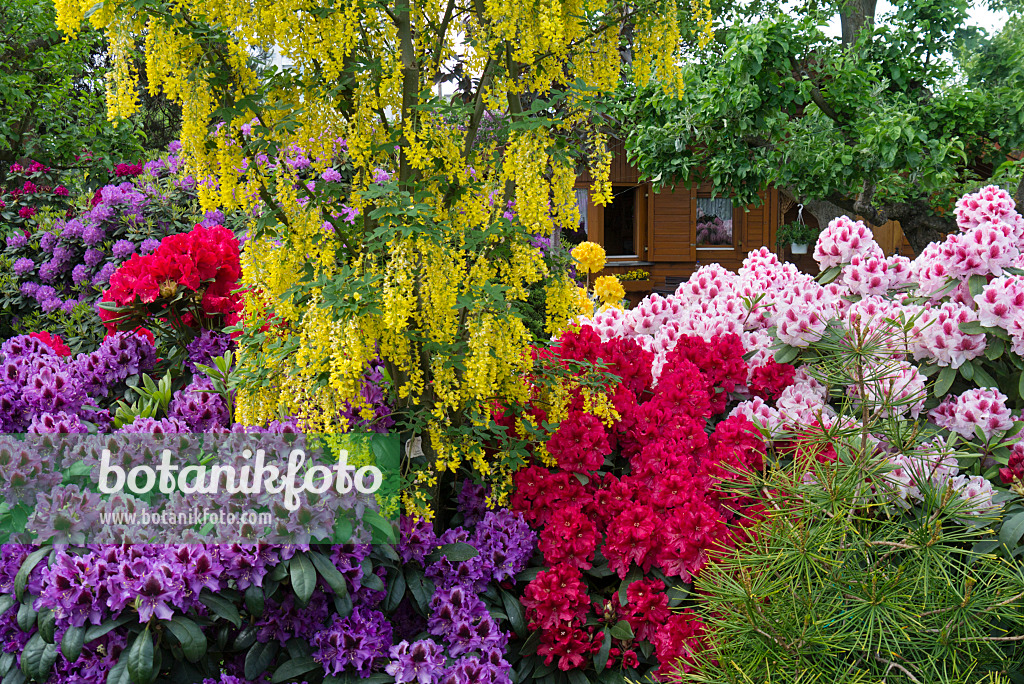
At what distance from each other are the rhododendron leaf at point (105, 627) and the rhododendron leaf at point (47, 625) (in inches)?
3.7

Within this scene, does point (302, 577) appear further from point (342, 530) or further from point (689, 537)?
point (689, 537)

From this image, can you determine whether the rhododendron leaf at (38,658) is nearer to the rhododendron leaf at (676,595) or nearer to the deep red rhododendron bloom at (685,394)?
the rhododendron leaf at (676,595)

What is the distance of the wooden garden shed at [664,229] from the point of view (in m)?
13.9

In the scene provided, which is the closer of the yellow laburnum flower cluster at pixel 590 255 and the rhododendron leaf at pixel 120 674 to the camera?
the rhododendron leaf at pixel 120 674

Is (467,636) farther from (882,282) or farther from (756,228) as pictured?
(756,228)

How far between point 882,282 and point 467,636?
2209 millimetres

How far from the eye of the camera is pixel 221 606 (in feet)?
5.13

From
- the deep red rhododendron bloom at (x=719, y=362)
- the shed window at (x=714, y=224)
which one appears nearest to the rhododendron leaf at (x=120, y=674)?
the deep red rhododendron bloom at (x=719, y=362)

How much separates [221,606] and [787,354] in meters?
2.05

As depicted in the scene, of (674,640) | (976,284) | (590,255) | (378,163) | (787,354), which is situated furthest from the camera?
(590,255)

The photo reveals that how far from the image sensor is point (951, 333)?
7.75 ft

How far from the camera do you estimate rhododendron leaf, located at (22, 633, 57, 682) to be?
1.58 m

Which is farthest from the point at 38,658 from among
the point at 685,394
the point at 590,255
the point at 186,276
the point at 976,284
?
the point at 590,255

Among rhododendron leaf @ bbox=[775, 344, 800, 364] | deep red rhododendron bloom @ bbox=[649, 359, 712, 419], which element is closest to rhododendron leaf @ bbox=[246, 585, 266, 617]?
deep red rhododendron bloom @ bbox=[649, 359, 712, 419]
